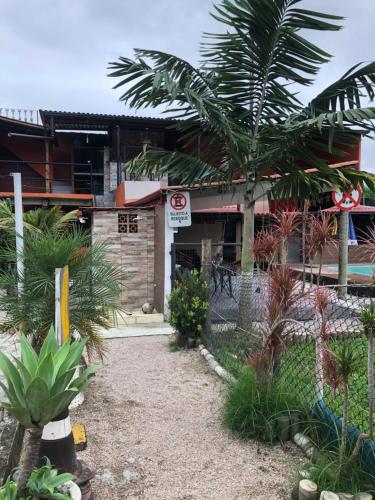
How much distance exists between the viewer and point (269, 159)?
574 centimetres

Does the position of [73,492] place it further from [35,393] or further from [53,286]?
[53,286]

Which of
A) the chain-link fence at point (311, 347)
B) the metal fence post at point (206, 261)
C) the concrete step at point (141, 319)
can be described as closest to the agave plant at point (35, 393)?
the chain-link fence at point (311, 347)

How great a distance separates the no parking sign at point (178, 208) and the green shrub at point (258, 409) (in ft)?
15.3

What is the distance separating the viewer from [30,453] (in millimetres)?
2039

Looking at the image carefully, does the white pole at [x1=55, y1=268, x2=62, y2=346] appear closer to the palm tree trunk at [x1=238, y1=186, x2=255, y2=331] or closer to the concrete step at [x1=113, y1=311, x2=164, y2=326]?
the palm tree trunk at [x1=238, y1=186, x2=255, y2=331]

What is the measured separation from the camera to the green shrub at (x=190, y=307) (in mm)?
6395

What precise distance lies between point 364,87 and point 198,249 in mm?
10304

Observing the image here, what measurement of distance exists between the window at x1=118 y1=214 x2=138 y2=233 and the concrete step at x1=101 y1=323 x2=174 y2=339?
2.32m

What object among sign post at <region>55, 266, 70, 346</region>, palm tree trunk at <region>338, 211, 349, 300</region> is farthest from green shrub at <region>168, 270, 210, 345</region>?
palm tree trunk at <region>338, 211, 349, 300</region>

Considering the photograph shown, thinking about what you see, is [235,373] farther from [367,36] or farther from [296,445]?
[367,36]

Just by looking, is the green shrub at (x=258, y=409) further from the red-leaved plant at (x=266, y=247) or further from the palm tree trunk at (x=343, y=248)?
the palm tree trunk at (x=343, y=248)

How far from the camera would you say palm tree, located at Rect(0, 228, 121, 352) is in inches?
159

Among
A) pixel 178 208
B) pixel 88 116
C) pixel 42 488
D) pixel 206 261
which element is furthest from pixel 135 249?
pixel 88 116

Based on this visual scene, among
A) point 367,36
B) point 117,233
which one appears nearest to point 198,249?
point 117,233
